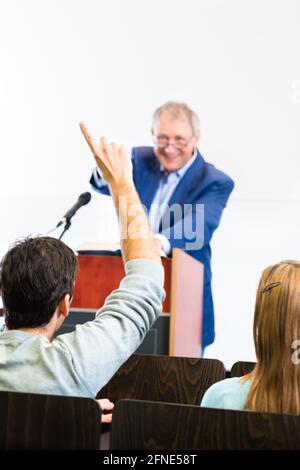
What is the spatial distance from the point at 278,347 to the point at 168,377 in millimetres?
473

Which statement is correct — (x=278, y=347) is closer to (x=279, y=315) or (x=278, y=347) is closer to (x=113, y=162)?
(x=279, y=315)

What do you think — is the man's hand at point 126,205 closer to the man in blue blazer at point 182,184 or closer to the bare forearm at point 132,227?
the bare forearm at point 132,227

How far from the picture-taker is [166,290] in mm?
3365

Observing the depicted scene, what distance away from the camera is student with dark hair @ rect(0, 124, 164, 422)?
1317mm

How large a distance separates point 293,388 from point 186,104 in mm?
3701

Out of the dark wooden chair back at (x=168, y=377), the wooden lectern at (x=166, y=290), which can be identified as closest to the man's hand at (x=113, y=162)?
the dark wooden chair back at (x=168, y=377)

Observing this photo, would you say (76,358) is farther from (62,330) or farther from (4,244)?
(4,244)

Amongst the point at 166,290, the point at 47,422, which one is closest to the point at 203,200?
the point at 166,290

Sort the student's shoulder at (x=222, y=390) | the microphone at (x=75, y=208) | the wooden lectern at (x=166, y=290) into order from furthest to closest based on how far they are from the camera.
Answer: the microphone at (x=75, y=208)
the wooden lectern at (x=166, y=290)
the student's shoulder at (x=222, y=390)

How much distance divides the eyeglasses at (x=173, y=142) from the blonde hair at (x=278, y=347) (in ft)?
11.7

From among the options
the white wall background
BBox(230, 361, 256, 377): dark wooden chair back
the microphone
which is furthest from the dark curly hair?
the white wall background

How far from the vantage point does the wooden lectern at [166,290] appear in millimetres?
3318
